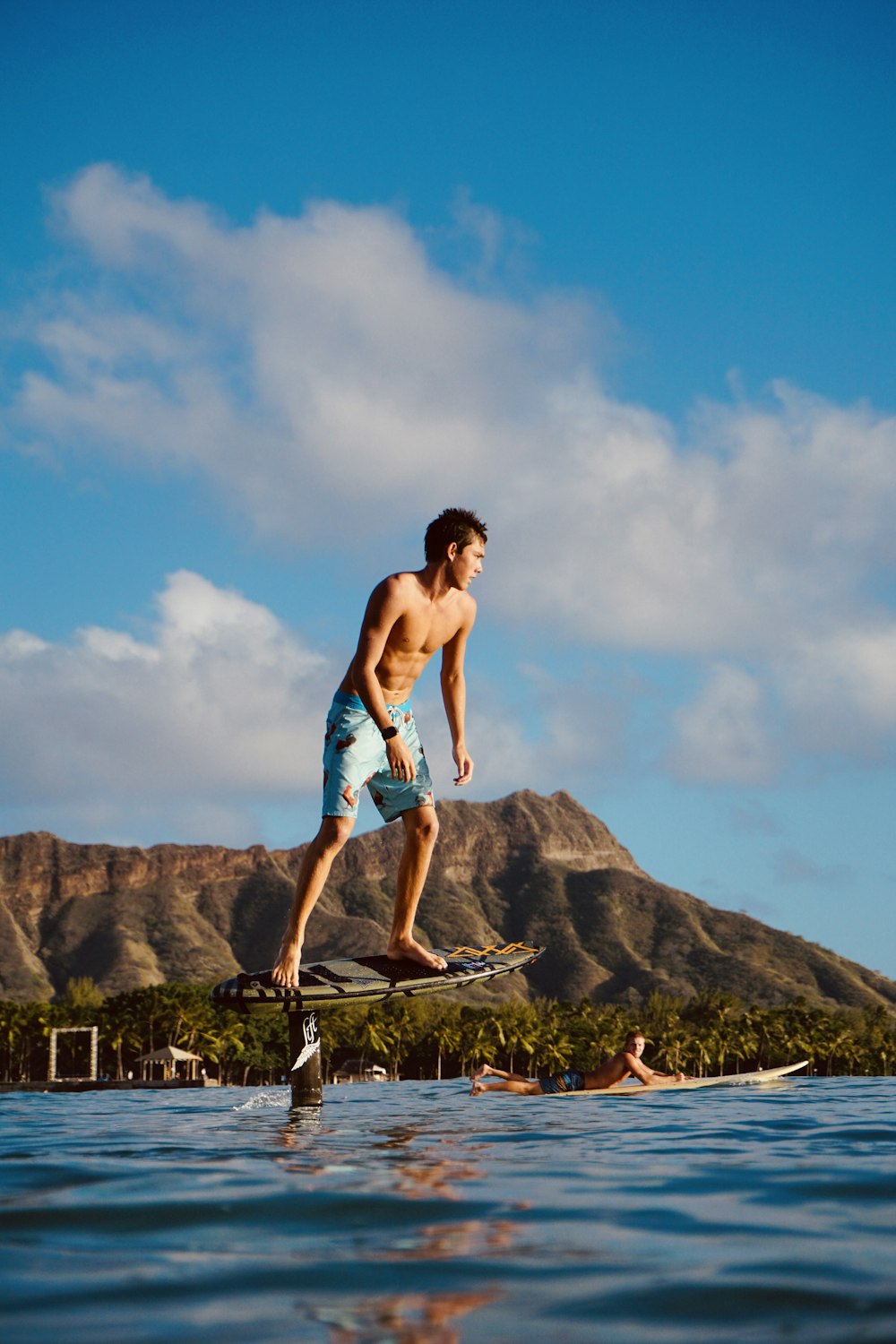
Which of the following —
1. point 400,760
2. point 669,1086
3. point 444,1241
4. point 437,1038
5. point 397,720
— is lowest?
point 437,1038

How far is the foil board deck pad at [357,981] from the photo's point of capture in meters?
9.51

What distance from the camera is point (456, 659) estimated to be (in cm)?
1049

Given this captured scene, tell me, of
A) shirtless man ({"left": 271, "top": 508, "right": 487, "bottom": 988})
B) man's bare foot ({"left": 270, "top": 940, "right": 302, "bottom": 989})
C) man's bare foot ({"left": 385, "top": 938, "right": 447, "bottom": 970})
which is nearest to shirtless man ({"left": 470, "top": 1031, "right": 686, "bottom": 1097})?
man's bare foot ({"left": 385, "top": 938, "right": 447, "bottom": 970})

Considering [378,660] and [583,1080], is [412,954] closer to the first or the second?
[378,660]

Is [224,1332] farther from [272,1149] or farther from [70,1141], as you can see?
[70,1141]

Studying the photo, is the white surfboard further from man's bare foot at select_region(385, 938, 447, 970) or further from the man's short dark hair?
the man's short dark hair

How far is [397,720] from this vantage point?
984cm

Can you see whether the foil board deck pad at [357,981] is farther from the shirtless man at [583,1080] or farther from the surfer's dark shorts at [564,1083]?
the surfer's dark shorts at [564,1083]

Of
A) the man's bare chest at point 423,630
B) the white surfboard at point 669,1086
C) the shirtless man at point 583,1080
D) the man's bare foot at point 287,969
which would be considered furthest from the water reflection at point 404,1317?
the shirtless man at point 583,1080

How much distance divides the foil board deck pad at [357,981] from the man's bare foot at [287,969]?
0.05m

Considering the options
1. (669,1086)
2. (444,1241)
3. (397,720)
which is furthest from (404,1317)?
(669,1086)

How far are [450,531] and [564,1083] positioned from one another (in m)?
12.6

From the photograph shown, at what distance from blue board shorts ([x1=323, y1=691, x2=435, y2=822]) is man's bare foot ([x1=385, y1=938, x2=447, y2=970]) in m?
1.17

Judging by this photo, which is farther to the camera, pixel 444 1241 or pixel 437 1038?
pixel 437 1038
